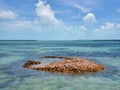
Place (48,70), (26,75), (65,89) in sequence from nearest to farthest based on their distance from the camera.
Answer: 1. (65,89)
2. (26,75)
3. (48,70)

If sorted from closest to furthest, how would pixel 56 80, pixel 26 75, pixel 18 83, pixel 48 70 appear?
pixel 18 83 < pixel 56 80 < pixel 26 75 < pixel 48 70

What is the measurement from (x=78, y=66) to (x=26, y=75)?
743cm

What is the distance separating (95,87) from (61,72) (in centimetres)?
771

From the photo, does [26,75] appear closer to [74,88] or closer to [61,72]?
[61,72]

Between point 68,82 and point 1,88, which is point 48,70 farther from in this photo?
point 1,88

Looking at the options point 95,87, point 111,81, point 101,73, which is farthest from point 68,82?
point 101,73

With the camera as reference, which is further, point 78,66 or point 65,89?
point 78,66

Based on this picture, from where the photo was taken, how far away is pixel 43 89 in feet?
67.9

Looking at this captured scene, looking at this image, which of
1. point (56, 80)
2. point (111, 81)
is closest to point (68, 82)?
point (56, 80)

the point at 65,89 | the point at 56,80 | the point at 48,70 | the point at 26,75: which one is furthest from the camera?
the point at 48,70

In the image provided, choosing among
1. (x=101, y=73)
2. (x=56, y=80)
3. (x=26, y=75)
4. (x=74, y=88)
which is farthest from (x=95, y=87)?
(x=26, y=75)

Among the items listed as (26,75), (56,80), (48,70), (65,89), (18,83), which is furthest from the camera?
(48,70)

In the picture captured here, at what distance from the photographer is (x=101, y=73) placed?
2845cm

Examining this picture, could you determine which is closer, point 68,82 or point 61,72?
point 68,82
